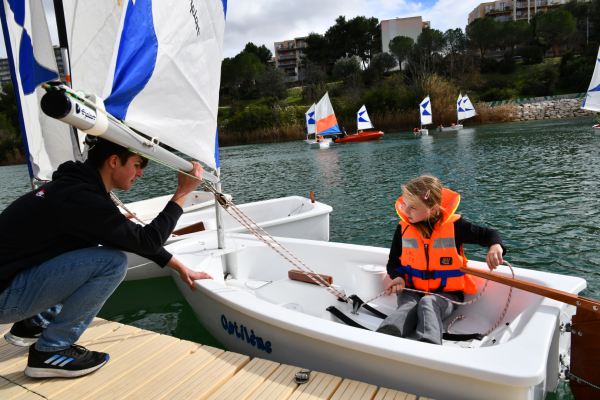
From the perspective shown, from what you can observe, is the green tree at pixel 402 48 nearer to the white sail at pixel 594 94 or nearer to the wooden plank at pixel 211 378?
the white sail at pixel 594 94

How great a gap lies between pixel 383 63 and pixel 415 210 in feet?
149

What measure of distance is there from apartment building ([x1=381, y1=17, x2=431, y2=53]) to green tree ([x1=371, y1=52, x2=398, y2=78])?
8870mm

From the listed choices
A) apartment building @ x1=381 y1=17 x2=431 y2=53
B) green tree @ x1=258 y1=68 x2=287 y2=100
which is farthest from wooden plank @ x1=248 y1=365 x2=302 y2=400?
apartment building @ x1=381 y1=17 x2=431 y2=53

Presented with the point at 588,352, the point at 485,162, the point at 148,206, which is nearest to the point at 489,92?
the point at 485,162

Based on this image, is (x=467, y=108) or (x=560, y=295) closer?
(x=560, y=295)

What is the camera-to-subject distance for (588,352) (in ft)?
5.08

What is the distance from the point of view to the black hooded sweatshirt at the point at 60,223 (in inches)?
57.2

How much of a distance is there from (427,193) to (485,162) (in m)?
10.6

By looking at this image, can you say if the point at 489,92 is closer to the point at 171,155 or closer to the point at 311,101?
the point at 311,101

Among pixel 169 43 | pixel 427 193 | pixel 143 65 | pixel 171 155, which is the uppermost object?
pixel 169 43

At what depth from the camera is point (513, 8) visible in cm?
5678

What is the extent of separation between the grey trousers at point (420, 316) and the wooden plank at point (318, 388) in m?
0.39

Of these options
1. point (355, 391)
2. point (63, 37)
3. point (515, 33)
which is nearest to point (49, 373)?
point (355, 391)

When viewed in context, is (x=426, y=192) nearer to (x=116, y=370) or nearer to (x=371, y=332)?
(x=371, y=332)
